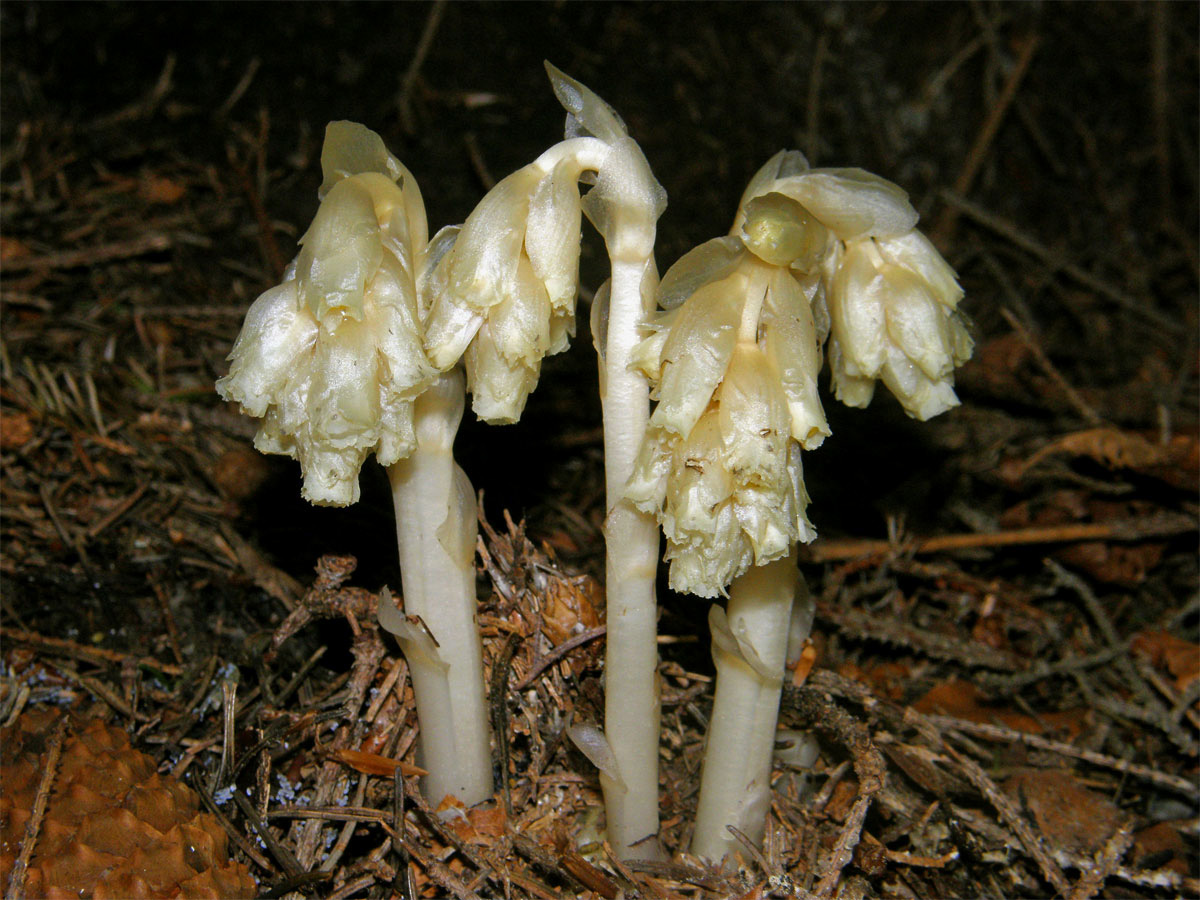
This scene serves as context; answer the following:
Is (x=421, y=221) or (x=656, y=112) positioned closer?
(x=421, y=221)

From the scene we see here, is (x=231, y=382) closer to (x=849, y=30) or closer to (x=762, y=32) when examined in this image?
(x=762, y=32)

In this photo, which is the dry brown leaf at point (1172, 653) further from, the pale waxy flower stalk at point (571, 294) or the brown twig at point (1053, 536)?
the pale waxy flower stalk at point (571, 294)

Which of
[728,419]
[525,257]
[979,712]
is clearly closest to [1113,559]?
[979,712]

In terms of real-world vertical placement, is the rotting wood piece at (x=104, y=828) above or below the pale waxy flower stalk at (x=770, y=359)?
below

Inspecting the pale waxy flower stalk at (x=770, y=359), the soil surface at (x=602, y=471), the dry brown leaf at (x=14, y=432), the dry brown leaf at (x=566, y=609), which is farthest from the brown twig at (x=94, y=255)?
the pale waxy flower stalk at (x=770, y=359)

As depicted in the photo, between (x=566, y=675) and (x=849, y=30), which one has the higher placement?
(x=849, y=30)

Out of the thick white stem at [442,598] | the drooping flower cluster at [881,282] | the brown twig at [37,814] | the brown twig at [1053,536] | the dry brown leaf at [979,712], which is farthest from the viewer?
the brown twig at [1053,536]

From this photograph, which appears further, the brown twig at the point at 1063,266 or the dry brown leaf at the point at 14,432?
the brown twig at the point at 1063,266

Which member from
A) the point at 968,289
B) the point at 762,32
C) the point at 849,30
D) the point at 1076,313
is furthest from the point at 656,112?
the point at 1076,313

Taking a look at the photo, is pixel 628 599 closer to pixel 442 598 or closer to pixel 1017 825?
pixel 442 598
